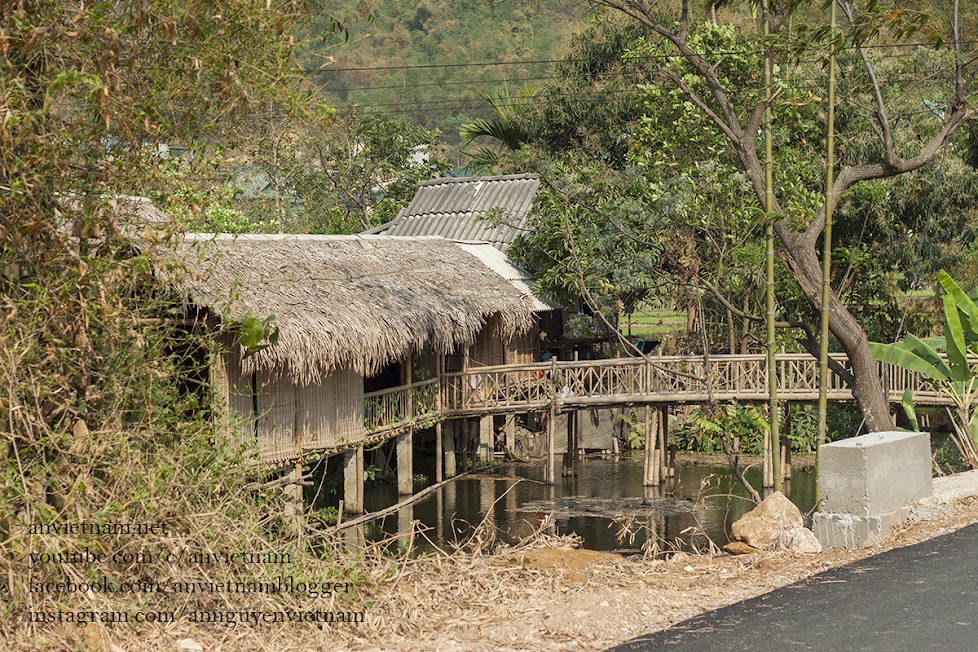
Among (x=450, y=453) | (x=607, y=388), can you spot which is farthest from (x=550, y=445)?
(x=450, y=453)

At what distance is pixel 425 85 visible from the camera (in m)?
58.3

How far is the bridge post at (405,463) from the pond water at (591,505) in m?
0.30

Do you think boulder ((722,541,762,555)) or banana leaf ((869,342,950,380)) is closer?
boulder ((722,541,762,555))

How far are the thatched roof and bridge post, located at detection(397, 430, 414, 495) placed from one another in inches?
63.0

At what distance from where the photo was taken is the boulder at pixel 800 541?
7.62 m

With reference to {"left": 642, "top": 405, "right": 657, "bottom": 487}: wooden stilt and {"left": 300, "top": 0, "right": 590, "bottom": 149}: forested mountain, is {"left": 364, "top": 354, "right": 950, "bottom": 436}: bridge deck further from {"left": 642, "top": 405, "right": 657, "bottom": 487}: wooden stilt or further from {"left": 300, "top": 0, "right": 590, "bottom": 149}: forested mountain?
{"left": 300, "top": 0, "right": 590, "bottom": 149}: forested mountain

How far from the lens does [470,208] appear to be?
24.8 metres

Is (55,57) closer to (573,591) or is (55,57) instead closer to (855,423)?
(573,591)

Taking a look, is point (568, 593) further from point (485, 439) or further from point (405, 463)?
point (485, 439)

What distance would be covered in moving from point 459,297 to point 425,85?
41.2 m

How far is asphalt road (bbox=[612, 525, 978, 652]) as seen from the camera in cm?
555

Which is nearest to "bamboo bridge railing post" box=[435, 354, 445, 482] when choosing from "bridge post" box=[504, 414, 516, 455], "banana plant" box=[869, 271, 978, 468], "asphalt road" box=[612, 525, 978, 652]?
"bridge post" box=[504, 414, 516, 455]

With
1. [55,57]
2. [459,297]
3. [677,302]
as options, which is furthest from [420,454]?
[55,57]

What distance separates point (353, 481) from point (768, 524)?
33.5 feet
